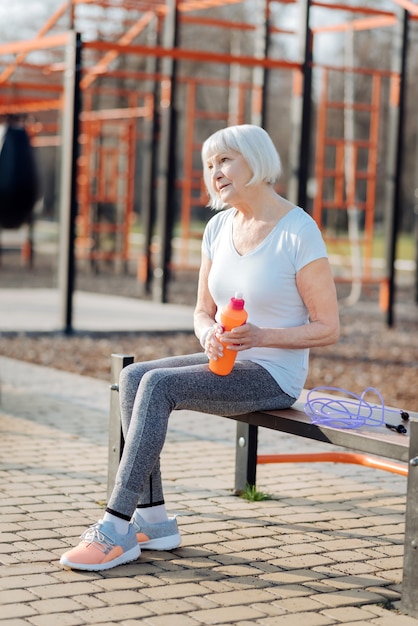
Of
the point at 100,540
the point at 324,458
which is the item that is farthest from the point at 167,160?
the point at 100,540

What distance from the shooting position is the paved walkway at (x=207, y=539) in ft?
10.9

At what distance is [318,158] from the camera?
47.5ft

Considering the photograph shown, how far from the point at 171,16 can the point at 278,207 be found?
8764mm

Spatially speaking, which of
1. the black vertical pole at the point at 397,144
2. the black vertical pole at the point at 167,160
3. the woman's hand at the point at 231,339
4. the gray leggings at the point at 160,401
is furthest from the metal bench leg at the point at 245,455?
the black vertical pole at the point at 167,160

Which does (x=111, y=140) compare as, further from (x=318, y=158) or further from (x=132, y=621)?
(x=132, y=621)

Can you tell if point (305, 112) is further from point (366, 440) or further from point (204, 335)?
point (366, 440)

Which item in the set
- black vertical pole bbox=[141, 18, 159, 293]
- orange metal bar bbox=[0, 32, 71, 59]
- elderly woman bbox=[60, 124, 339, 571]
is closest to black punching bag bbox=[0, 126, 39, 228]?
orange metal bar bbox=[0, 32, 71, 59]

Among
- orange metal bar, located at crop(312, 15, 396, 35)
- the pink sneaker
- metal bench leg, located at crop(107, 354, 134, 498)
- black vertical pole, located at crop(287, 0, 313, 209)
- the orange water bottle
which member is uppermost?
orange metal bar, located at crop(312, 15, 396, 35)

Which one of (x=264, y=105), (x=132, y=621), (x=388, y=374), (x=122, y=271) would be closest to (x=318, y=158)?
(x=264, y=105)

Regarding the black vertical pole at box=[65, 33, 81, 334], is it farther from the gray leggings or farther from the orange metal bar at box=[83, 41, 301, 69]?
the gray leggings

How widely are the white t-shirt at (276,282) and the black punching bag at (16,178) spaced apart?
15.0 feet

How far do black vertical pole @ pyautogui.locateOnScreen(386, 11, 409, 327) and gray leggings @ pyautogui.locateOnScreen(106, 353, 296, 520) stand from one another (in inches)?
300

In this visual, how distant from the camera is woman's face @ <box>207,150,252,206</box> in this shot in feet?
12.7

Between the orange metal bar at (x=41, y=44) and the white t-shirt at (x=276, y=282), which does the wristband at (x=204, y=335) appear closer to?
the white t-shirt at (x=276, y=282)
